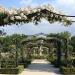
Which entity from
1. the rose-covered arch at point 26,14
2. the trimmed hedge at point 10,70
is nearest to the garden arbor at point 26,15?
the rose-covered arch at point 26,14

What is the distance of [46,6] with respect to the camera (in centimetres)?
959

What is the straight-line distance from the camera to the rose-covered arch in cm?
941

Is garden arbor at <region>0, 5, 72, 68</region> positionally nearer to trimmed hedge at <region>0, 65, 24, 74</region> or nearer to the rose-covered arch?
the rose-covered arch

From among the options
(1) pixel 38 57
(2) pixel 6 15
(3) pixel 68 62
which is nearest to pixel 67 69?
(3) pixel 68 62

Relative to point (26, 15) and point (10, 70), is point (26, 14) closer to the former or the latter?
point (26, 15)

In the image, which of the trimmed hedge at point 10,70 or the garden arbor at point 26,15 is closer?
the garden arbor at point 26,15

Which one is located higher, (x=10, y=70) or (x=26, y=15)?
(x=26, y=15)

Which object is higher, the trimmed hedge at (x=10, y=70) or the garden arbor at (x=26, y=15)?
the garden arbor at (x=26, y=15)

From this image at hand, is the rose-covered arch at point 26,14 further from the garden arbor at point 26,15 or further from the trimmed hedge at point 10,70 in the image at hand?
the trimmed hedge at point 10,70

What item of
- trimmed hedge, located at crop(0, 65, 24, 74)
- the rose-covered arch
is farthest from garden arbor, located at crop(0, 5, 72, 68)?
trimmed hedge, located at crop(0, 65, 24, 74)

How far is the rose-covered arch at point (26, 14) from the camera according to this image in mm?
9414

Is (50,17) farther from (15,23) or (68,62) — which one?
(68,62)

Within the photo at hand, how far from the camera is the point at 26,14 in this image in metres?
9.55

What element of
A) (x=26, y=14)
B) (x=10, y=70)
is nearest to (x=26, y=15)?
(x=26, y=14)
